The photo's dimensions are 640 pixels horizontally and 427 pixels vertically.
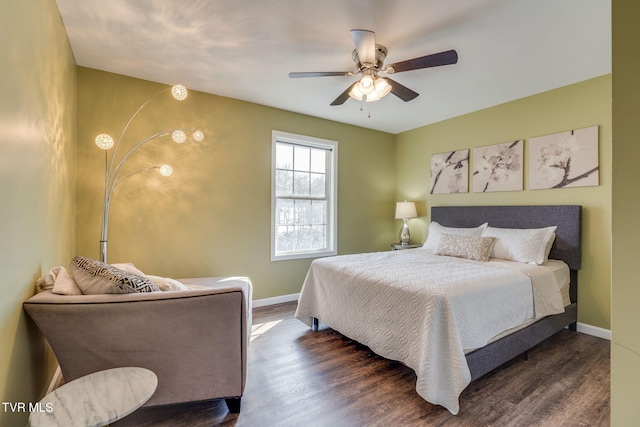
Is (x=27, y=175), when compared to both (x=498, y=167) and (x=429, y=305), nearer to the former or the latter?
(x=429, y=305)

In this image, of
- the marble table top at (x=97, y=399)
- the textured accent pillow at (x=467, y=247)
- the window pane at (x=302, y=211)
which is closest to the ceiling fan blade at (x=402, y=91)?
the textured accent pillow at (x=467, y=247)

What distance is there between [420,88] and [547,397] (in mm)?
2884

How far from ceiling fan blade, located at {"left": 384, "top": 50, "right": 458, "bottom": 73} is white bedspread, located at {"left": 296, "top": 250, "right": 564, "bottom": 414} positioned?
155cm

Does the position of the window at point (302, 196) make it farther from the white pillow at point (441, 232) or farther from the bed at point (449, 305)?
the white pillow at point (441, 232)

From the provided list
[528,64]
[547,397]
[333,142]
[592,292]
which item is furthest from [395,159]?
[547,397]

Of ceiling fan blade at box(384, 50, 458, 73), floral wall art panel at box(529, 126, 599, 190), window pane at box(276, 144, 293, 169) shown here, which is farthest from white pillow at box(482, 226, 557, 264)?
window pane at box(276, 144, 293, 169)

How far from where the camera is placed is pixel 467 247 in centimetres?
312

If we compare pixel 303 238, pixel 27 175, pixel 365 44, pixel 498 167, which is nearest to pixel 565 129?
pixel 498 167

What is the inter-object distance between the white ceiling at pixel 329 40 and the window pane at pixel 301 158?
37.1 inches

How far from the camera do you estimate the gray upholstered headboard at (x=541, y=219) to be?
290 cm

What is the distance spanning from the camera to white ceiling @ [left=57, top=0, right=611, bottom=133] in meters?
1.91

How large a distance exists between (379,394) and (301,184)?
2.81 meters

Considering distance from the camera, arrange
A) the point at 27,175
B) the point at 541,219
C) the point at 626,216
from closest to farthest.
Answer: the point at 626,216 → the point at 27,175 → the point at 541,219

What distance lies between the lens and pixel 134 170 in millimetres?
2922
